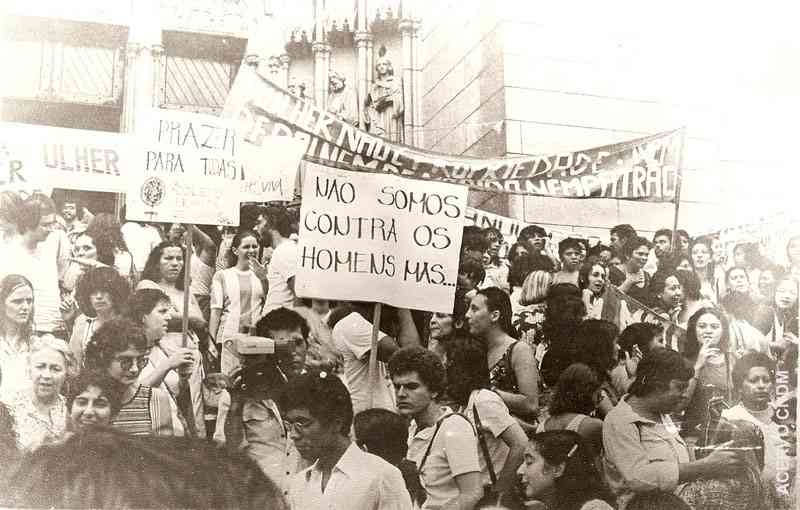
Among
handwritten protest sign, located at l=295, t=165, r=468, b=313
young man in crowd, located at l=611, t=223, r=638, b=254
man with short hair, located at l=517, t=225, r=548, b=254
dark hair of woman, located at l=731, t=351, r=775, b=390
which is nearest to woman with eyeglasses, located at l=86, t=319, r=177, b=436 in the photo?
handwritten protest sign, located at l=295, t=165, r=468, b=313

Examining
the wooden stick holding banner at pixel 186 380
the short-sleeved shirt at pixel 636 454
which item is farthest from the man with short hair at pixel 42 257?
the short-sleeved shirt at pixel 636 454

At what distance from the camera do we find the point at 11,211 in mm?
6512

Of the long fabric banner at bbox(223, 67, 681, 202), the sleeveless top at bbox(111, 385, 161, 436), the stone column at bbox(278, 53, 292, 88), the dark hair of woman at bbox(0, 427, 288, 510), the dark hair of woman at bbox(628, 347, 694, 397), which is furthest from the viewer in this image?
the stone column at bbox(278, 53, 292, 88)

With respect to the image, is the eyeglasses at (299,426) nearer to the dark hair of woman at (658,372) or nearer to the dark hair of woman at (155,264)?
the dark hair of woman at (155,264)

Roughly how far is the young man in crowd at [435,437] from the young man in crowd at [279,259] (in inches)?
30.1

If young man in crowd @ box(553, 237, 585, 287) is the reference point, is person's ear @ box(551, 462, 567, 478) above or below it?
below

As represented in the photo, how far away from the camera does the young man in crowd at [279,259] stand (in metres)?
6.80

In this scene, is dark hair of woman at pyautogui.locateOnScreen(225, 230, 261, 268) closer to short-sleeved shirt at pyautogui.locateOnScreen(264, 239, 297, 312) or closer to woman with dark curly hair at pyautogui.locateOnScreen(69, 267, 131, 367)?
short-sleeved shirt at pyautogui.locateOnScreen(264, 239, 297, 312)

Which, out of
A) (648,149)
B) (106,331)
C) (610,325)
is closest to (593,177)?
(648,149)

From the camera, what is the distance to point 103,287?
6.53m

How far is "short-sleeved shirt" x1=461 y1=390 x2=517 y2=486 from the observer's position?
21.9ft

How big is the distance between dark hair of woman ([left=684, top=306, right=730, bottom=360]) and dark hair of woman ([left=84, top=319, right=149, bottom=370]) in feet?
11.3

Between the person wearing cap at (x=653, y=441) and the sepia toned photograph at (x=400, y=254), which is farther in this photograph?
the person wearing cap at (x=653, y=441)

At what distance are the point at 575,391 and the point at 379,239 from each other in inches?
61.0
